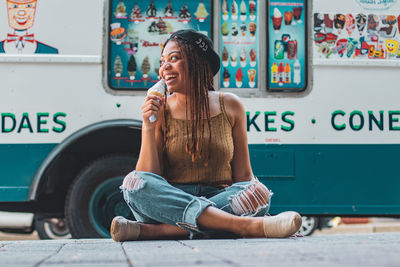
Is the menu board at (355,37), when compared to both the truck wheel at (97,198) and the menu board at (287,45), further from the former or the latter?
the truck wheel at (97,198)

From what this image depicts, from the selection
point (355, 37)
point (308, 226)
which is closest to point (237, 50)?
point (355, 37)

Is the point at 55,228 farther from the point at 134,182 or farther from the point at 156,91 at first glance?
the point at 156,91

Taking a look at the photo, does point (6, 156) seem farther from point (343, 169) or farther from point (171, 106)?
point (343, 169)

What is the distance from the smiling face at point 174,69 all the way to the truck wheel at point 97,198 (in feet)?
4.62

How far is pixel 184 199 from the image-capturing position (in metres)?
2.60

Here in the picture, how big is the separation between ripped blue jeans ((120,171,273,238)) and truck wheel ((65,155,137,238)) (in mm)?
1322

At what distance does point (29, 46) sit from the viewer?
415 centimetres

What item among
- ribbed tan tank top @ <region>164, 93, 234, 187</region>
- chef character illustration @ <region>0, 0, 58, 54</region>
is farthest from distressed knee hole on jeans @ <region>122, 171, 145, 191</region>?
chef character illustration @ <region>0, 0, 58, 54</region>

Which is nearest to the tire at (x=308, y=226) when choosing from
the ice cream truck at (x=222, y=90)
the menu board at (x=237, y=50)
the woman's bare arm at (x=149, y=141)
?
the ice cream truck at (x=222, y=90)

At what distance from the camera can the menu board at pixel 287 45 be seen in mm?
4258

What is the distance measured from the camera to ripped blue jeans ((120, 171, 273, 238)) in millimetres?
2590

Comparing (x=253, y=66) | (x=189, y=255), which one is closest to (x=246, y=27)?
(x=253, y=66)

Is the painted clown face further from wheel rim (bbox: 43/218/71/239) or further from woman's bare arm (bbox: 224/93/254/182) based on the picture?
wheel rim (bbox: 43/218/71/239)

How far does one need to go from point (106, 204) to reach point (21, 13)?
170 cm
